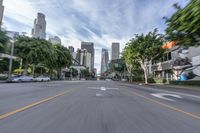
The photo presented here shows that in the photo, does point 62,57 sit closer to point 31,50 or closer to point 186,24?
point 31,50

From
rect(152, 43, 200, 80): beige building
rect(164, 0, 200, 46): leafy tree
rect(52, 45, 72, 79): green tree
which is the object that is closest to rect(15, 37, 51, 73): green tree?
rect(52, 45, 72, 79): green tree

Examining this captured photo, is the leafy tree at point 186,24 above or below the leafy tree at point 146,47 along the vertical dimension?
below

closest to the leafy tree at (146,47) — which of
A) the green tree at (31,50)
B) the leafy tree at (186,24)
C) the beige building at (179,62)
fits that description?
the beige building at (179,62)

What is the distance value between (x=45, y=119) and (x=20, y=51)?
38.9 meters

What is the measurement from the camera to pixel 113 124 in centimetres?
534

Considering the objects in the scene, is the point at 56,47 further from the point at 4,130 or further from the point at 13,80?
the point at 4,130

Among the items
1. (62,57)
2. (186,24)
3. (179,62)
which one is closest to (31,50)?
(62,57)

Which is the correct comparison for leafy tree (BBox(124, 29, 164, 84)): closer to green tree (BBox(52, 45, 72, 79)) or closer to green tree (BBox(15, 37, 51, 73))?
green tree (BBox(15, 37, 51, 73))

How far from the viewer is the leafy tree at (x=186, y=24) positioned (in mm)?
7750

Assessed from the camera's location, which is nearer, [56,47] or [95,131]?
[95,131]

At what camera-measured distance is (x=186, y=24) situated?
28.4ft

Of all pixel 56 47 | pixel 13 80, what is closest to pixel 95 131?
pixel 13 80

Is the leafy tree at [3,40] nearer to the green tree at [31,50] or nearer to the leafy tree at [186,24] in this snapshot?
the green tree at [31,50]

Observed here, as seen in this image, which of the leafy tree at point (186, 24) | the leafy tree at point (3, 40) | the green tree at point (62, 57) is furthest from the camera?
the green tree at point (62, 57)
